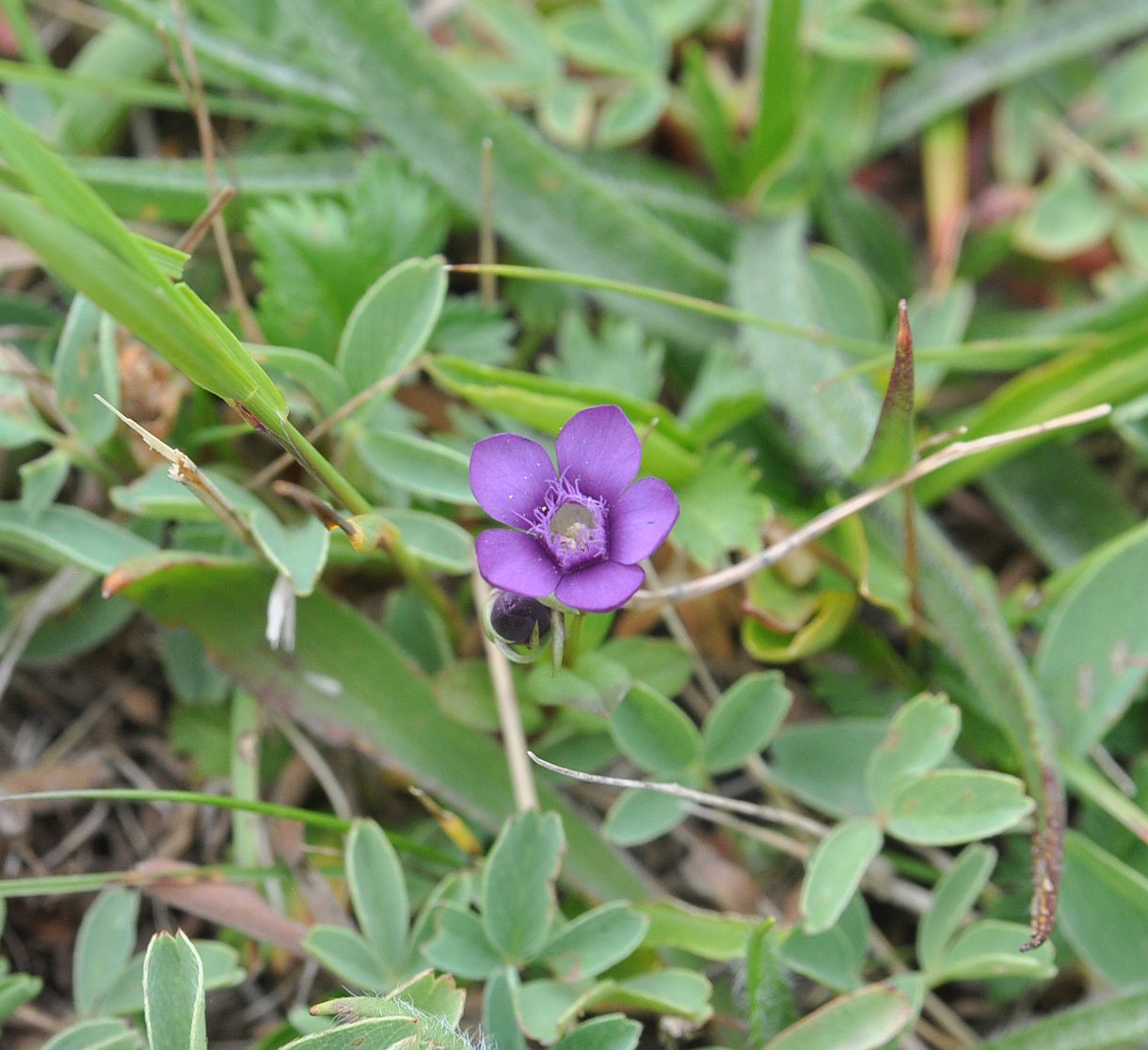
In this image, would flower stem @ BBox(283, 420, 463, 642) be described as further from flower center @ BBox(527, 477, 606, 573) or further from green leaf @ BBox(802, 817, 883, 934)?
green leaf @ BBox(802, 817, 883, 934)

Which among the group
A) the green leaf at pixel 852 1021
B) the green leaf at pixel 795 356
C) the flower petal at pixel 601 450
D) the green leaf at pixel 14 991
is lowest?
the green leaf at pixel 14 991

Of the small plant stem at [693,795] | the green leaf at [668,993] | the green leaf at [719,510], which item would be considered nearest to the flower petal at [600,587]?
the small plant stem at [693,795]

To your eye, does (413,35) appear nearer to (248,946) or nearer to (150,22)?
(150,22)

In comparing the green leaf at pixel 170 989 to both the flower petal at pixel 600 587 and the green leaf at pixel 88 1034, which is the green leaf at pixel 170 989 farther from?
the flower petal at pixel 600 587

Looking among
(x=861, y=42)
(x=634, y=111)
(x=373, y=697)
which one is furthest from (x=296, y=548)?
(x=861, y=42)

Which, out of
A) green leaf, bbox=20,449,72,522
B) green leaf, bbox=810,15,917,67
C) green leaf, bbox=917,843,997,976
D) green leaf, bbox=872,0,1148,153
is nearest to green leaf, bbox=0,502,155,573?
green leaf, bbox=20,449,72,522
